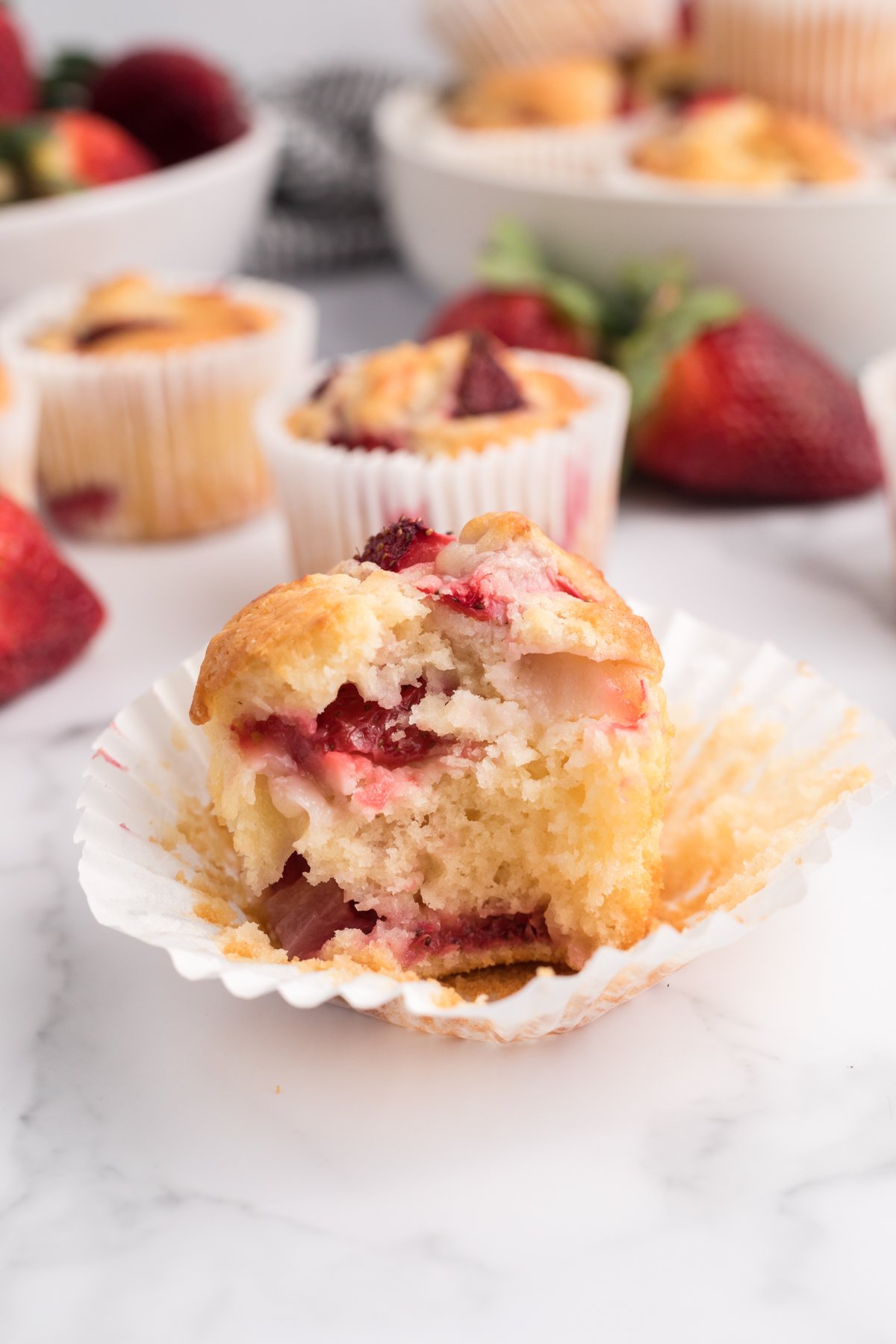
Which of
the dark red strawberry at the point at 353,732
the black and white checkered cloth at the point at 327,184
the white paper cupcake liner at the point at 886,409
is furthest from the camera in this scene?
the black and white checkered cloth at the point at 327,184

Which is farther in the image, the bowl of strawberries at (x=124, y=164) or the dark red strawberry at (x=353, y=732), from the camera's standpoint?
the bowl of strawberries at (x=124, y=164)

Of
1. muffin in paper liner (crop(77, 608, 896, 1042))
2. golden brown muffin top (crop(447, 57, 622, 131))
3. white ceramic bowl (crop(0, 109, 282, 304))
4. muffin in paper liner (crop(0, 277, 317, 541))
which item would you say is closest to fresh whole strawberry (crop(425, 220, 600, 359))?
muffin in paper liner (crop(0, 277, 317, 541))

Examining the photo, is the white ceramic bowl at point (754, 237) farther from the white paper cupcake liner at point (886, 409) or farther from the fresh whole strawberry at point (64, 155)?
the fresh whole strawberry at point (64, 155)

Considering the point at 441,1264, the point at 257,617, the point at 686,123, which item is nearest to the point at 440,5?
the point at 686,123

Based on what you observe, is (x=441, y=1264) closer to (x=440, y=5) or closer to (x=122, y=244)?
(x=122, y=244)

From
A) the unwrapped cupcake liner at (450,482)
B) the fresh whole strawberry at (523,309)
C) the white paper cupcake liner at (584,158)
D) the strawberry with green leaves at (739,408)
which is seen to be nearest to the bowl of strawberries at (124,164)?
the white paper cupcake liner at (584,158)

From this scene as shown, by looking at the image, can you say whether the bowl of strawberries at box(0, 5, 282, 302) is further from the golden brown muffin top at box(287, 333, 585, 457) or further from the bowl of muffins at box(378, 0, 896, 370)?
the golden brown muffin top at box(287, 333, 585, 457)
